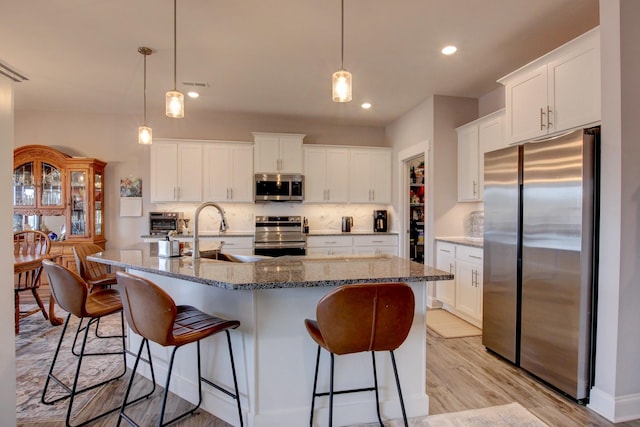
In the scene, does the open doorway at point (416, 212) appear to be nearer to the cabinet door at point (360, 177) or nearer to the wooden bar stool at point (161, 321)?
the cabinet door at point (360, 177)

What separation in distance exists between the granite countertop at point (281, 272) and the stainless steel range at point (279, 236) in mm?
2713

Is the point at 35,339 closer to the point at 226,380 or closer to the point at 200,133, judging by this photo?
the point at 226,380

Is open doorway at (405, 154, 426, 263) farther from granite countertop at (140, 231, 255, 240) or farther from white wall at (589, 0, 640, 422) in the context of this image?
white wall at (589, 0, 640, 422)

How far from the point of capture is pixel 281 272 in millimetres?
1804

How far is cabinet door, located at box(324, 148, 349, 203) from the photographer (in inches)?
211

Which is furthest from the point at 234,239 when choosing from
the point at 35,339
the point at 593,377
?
the point at 593,377

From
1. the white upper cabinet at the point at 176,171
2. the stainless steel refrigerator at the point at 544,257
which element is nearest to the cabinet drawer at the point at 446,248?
the stainless steel refrigerator at the point at 544,257

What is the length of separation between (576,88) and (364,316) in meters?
2.36

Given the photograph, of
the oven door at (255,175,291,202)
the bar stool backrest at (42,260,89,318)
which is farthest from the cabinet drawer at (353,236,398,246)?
the bar stool backrest at (42,260,89,318)

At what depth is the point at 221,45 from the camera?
3.04 m

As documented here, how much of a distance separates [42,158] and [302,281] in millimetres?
5030

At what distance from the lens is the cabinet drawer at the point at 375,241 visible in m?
5.16

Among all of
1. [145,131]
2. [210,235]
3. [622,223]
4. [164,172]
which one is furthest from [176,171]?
[622,223]

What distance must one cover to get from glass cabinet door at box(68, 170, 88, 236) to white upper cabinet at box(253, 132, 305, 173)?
8.04ft
